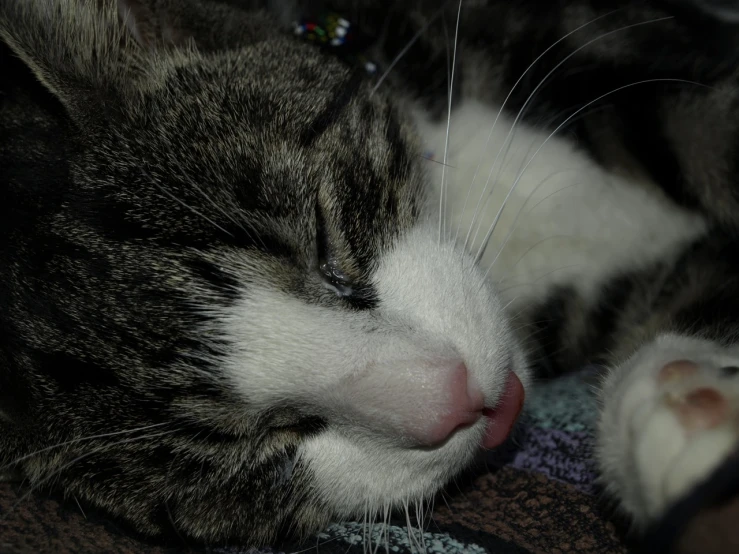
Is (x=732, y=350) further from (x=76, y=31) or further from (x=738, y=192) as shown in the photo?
(x=76, y=31)

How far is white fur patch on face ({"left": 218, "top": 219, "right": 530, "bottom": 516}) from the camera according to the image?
886 millimetres

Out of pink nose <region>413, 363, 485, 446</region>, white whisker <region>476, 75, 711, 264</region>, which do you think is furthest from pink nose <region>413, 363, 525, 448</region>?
white whisker <region>476, 75, 711, 264</region>

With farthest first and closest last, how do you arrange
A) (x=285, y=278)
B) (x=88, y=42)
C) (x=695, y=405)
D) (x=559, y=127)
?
1. (x=559, y=127)
2. (x=88, y=42)
3. (x=285, y=278)
4. (x=695, y=405)

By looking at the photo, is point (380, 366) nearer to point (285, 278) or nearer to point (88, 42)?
point (285, 278)

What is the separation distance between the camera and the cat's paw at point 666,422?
30.2 inches

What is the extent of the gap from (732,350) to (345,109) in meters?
0.68

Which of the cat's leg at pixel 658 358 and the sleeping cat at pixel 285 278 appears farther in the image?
the sleeping cat at pixel 285 278

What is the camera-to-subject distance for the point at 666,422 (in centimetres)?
82

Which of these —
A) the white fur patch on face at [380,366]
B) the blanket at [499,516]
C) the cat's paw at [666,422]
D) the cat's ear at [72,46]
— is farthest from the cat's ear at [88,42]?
the cat's paw at [666,422]

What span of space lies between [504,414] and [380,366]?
0.24 m

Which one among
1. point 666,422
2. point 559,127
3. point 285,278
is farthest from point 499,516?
point 559,127

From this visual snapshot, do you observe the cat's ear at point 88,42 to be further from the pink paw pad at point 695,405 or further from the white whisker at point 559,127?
the pink paw pad at point 695,405

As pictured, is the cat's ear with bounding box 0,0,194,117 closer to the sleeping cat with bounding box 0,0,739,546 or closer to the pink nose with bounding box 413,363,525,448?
the sleeping cat with bounding box 0,0,739,546

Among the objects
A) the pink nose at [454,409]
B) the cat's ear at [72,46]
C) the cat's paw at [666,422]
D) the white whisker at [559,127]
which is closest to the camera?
the cat's paw at [666,422]
